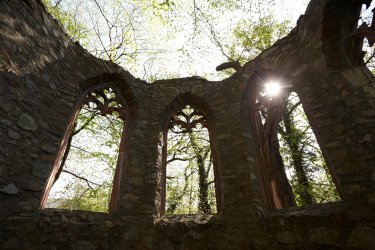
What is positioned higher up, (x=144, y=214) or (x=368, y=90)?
(x=368, y=90)

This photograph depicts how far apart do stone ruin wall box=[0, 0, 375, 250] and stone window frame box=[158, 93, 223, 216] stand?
18 centimetres

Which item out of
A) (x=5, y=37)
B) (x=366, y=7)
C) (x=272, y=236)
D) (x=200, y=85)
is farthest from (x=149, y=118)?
(x=366, y=7)

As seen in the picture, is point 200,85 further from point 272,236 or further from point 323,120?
point 272,236

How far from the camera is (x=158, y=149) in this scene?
4.21m

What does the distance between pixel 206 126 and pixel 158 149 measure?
4.25 feet

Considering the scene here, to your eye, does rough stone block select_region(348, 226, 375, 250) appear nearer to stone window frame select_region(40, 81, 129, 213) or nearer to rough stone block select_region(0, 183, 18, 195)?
stone window frame select_region(40, 81, 129, 213)

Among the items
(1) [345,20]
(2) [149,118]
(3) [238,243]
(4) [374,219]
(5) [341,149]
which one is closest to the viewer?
(4) [374,219]

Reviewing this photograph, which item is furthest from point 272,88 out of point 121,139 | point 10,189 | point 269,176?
point 10,189

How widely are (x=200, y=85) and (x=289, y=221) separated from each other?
329 cm

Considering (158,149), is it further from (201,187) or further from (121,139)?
(201,187)

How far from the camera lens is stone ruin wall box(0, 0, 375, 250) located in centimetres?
262

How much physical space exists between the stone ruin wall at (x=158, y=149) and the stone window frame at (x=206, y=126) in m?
0.18

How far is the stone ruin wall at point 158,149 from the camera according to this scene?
262cm

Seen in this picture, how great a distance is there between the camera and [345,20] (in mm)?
3322
